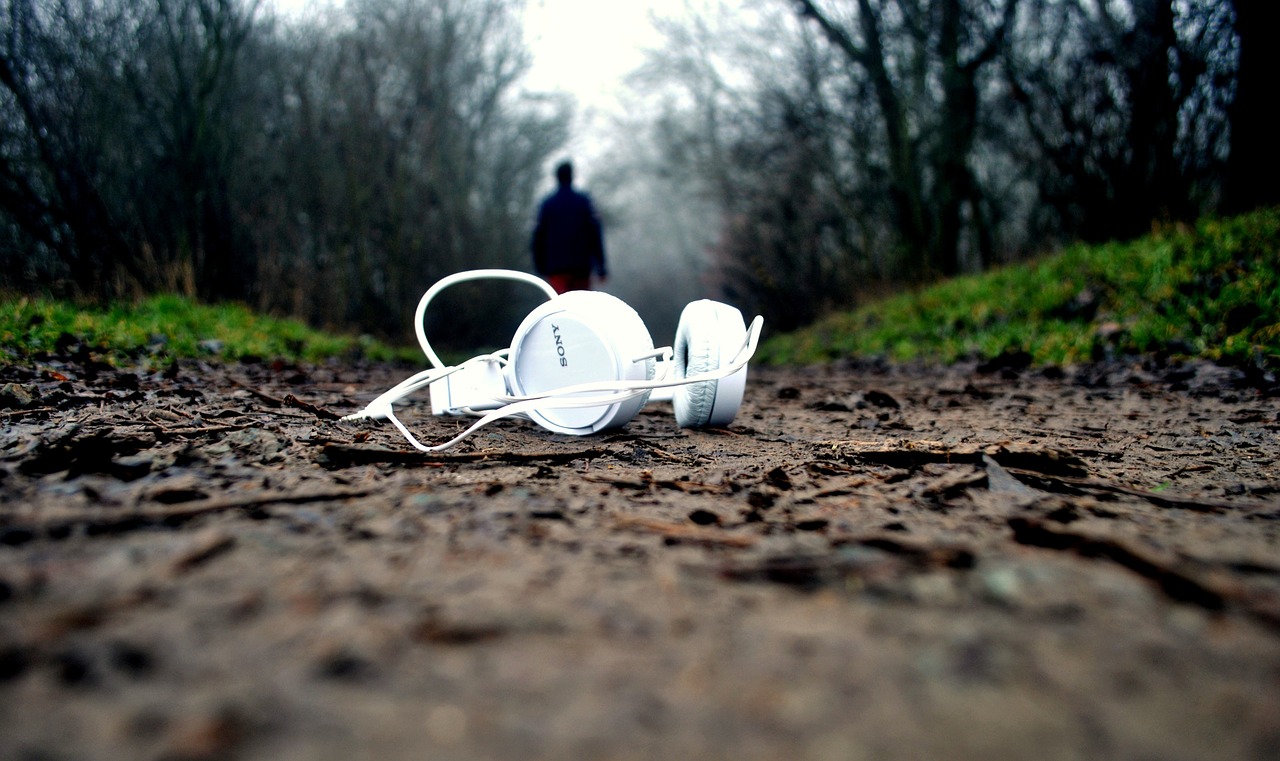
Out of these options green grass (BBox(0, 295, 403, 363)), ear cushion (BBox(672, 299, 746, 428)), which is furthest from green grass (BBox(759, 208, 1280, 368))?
green grass (BBox(0, 295, 403, 363))

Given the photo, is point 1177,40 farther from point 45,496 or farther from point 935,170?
point 45,496

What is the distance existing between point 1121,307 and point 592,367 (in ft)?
16.4

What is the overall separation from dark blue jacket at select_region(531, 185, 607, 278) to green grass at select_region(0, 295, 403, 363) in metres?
2.37

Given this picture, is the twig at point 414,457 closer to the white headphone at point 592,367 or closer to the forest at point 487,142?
the white headphone at point 592,367

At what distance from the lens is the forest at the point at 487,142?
7051mm

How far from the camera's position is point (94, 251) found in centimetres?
730

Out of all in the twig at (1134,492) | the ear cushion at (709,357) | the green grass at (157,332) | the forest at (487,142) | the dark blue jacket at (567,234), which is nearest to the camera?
the twig at (1134,492)

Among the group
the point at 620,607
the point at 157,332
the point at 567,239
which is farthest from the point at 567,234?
the point at 620,607

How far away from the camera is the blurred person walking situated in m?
8.22

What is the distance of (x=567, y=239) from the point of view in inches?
324

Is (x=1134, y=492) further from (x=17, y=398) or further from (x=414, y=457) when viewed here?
(x=17, y=398)

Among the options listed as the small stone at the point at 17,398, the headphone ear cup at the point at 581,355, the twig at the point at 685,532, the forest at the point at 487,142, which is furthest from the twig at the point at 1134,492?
the forest at the point at 487,142

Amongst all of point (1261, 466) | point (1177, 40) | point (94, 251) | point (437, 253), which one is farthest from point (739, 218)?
point (1261, 466)

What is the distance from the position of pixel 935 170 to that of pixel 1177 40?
12.4ft
